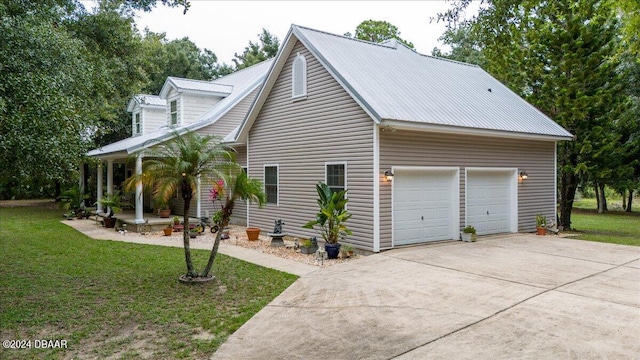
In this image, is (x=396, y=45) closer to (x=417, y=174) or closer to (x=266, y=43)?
(x=417, y=174)

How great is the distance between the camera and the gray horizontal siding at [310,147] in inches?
408

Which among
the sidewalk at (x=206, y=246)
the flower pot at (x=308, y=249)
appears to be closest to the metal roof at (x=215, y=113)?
the sidewalk at (x=206, y=246)

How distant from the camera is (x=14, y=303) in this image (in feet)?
20.5

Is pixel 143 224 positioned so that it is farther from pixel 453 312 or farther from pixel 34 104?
pixel 453 312

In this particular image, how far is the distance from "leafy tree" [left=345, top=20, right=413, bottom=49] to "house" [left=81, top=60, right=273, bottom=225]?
13.9 m

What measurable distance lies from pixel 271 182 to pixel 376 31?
22109 millimetres

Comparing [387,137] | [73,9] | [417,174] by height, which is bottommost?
[417,174]

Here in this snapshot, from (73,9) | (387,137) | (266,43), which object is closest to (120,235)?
(73,9)

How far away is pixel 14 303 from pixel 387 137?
7.78m

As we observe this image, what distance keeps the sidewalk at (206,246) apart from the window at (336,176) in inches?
99.2

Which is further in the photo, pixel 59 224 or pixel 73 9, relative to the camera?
pixel 59 224

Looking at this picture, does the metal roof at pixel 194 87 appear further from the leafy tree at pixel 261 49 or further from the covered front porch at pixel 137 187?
the leafy tree at pixel 261 49

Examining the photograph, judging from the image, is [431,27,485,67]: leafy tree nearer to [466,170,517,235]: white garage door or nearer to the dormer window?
[466,170,517,235]: white garage door

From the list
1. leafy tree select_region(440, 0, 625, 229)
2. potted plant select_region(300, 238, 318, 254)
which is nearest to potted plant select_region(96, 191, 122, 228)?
potted plant select_region(300, 238, 318, 254)
